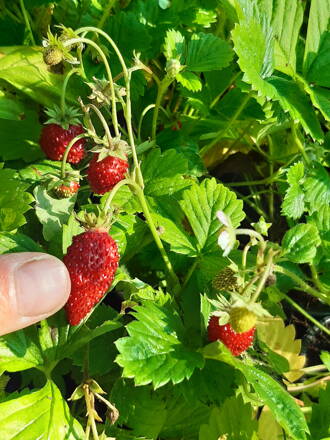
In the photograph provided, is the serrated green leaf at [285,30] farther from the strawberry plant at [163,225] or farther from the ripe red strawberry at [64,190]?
the ripe red strawberry at [64,190]

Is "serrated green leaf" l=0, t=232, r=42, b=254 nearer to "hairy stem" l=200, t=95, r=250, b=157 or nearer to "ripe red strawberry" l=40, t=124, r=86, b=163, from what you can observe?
"ripe red strawberry" l=40, t=124, r=86, b=163

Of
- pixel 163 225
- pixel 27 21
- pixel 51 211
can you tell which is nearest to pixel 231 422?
pixel 163 225

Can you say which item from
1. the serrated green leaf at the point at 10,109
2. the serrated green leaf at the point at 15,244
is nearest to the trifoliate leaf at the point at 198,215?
the serrated green leaf at the point at 15,244

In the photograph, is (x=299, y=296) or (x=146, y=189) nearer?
(x=146, y=189)

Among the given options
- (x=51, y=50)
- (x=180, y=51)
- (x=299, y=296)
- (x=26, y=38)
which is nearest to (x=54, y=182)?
(x=51, y=50)

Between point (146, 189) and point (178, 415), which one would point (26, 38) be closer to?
point (146, 189)
